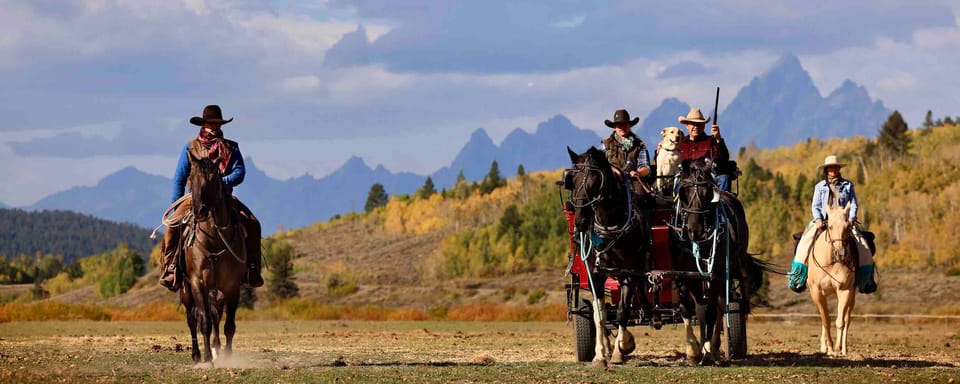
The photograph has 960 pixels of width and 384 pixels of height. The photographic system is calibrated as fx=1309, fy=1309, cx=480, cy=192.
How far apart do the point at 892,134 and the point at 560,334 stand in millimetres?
63980

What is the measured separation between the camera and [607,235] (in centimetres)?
1716

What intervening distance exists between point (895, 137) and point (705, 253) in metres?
77.3

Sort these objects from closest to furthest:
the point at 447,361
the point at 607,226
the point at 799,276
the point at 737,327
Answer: the point at 607,226 < the point at 447,361 < the point at 737,327 < the point at 799,276

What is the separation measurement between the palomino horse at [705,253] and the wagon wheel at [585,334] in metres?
1.54

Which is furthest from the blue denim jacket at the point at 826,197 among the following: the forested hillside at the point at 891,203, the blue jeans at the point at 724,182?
the forested hillside at the point at 891,203

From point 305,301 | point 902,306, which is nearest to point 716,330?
point 902,306

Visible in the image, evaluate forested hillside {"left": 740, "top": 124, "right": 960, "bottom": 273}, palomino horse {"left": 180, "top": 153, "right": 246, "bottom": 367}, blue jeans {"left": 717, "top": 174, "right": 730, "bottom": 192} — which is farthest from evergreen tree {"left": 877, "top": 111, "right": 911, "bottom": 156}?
palomino horse {"left": 180, "top": 153, "right": 246, "bottom": 367}

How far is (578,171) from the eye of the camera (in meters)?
16.8

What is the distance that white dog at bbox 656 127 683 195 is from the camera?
19141mm

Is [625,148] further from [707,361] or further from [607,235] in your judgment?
[707,361]

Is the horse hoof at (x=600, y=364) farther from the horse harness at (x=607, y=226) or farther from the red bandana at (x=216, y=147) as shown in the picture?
the red bandana at (x=216, y=147)

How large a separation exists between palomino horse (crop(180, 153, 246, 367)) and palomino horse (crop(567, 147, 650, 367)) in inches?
187

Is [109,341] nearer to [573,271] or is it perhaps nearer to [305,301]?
[573,271]

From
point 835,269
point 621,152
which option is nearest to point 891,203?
point 835,269
